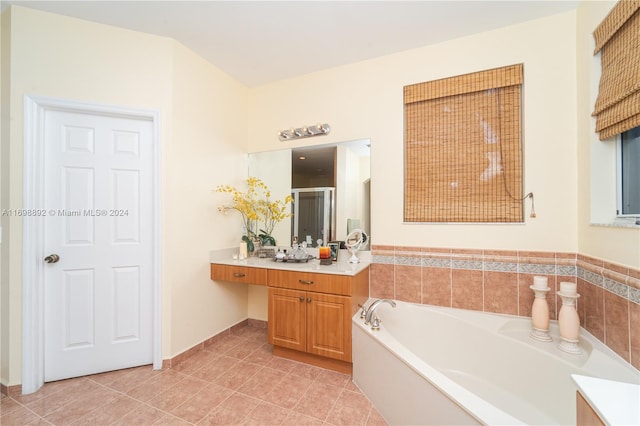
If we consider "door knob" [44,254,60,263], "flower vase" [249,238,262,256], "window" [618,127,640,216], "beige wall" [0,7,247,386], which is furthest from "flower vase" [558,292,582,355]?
"door knob" [44,254,60,263]

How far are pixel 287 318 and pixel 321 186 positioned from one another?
1.27 meters

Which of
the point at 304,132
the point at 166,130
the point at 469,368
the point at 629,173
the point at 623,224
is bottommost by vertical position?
the point at 469,368

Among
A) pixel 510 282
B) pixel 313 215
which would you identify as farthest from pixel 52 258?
pixel 510 282

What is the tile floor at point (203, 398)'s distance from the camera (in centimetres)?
152

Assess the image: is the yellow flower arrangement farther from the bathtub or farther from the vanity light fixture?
the bathtub

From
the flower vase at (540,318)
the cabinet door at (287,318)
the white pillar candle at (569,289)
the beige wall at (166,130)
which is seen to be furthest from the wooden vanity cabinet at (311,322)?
the white pillar candle at (569,289)

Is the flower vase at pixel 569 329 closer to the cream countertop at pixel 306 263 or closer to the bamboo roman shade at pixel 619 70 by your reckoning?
the bamboo roman shade at pixel 619 70

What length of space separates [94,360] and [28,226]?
43.2 inches

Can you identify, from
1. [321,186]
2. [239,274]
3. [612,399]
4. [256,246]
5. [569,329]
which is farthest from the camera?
[256,246]

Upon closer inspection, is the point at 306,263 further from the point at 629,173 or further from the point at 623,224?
the point at 629,173

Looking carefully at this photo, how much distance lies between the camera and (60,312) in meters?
1.88

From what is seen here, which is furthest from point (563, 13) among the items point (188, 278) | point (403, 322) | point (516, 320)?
point (188, 278)

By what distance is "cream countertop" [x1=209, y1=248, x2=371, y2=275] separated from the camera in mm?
2031

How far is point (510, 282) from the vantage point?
6.28ft
